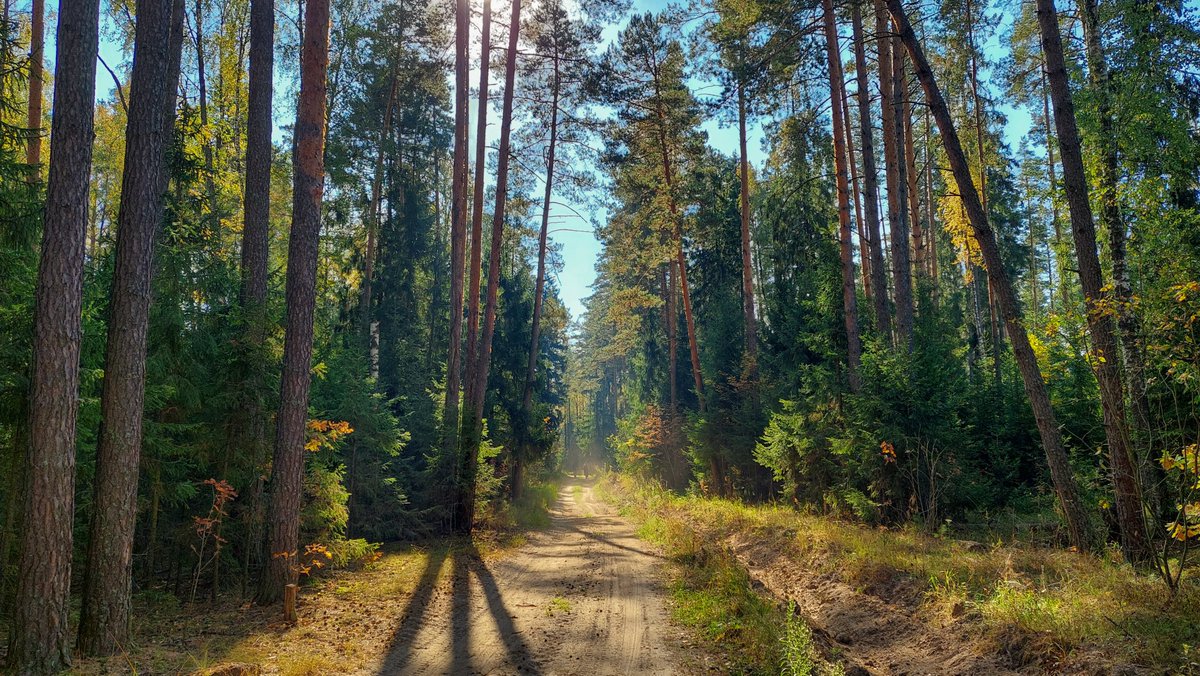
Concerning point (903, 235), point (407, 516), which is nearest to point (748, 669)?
point (407, 516)

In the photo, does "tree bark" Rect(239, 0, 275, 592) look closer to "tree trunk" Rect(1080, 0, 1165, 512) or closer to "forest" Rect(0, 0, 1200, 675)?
"forest" Rect(0, 0, 1200, 675)

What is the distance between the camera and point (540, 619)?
25.7 ft

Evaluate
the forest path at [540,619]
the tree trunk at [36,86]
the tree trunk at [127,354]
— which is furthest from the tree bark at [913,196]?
the tree trunk at [36,86]

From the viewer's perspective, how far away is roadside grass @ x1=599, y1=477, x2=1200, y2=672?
487 cm

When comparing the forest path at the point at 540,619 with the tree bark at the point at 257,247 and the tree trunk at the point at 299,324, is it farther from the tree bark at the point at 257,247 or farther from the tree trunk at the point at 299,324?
the tree bark at the point at 257,247

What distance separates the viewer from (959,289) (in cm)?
3494

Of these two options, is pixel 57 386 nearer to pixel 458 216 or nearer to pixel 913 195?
pixel 458 216

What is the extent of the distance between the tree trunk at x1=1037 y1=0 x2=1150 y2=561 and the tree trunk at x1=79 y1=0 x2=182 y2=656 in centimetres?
1020

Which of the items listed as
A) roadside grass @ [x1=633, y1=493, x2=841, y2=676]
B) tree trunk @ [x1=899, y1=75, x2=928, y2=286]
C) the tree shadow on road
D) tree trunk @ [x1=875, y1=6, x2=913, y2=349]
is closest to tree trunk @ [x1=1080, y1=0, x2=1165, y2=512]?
tree trunk @ [x1=875, y1=6, x2=913, y2=349]

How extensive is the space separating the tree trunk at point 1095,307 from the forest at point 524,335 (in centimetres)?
5

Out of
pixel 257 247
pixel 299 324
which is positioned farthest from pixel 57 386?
pixel 257 247

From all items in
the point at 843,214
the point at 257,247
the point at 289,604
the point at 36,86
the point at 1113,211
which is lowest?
the point at 289,604

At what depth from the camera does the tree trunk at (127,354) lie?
5895 millimetres

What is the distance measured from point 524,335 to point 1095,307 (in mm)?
21764
